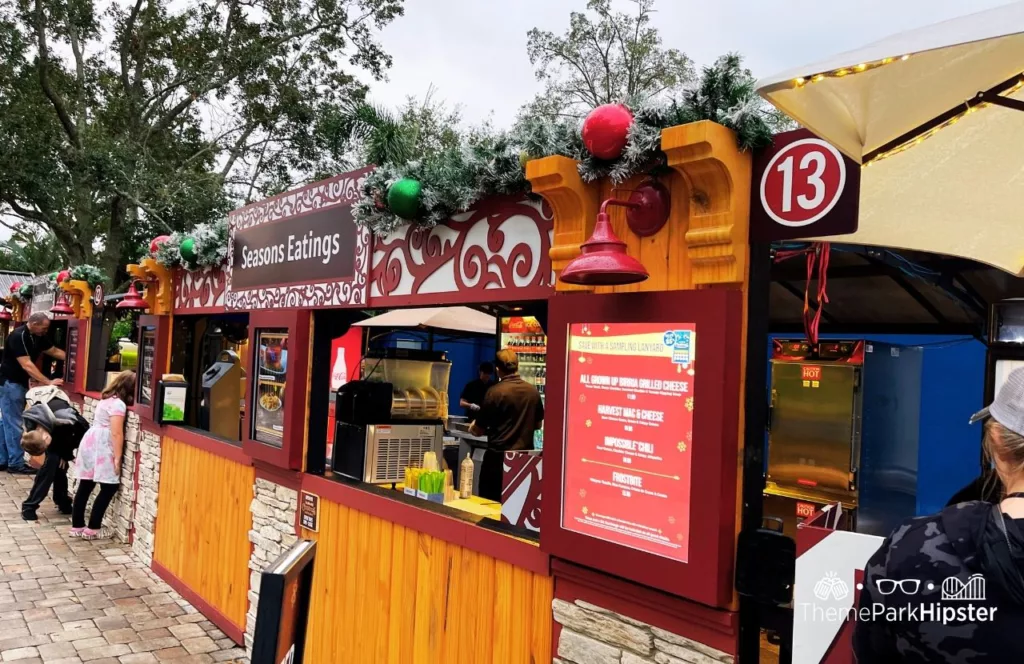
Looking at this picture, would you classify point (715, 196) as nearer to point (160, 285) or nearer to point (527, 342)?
point (160, 285)

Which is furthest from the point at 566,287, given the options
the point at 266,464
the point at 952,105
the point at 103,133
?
the point at 103,133

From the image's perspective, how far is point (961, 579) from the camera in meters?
1.46

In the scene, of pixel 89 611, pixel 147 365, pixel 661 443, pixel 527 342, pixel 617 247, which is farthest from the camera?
pixel 527 342

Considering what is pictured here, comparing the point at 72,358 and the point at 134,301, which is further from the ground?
the point at 134,301

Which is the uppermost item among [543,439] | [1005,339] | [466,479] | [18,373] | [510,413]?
[1005,339]

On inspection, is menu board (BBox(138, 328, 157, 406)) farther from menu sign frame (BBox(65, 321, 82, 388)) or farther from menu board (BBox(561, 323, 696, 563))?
menu board (BBox(561, 323, 696, 563))

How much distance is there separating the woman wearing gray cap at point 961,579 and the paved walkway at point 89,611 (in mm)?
4730

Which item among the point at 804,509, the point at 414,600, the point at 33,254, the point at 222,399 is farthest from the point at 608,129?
the point at 33,254

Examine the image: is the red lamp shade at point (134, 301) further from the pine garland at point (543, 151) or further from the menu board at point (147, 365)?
the pine garland at point (543, 151)

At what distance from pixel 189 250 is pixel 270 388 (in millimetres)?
2068

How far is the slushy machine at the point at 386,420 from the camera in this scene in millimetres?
4629

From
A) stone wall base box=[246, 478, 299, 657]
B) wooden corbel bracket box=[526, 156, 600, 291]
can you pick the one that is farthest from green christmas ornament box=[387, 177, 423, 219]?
stone wall base box=[246, 478, 299, 657]

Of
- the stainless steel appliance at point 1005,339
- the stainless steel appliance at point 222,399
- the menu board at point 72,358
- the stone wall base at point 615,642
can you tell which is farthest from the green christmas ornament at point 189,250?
the stainless steel appliance at point 1005,339

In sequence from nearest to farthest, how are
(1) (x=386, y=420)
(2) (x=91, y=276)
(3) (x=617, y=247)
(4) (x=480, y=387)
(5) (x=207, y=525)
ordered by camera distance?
1. (3) (x=617, y=247)
2. (1) (x=386, y=420)
3. (5) (x=207, y=525)
4. (2) (x=91, y=276)
5. (4) (x=480, y=387)
